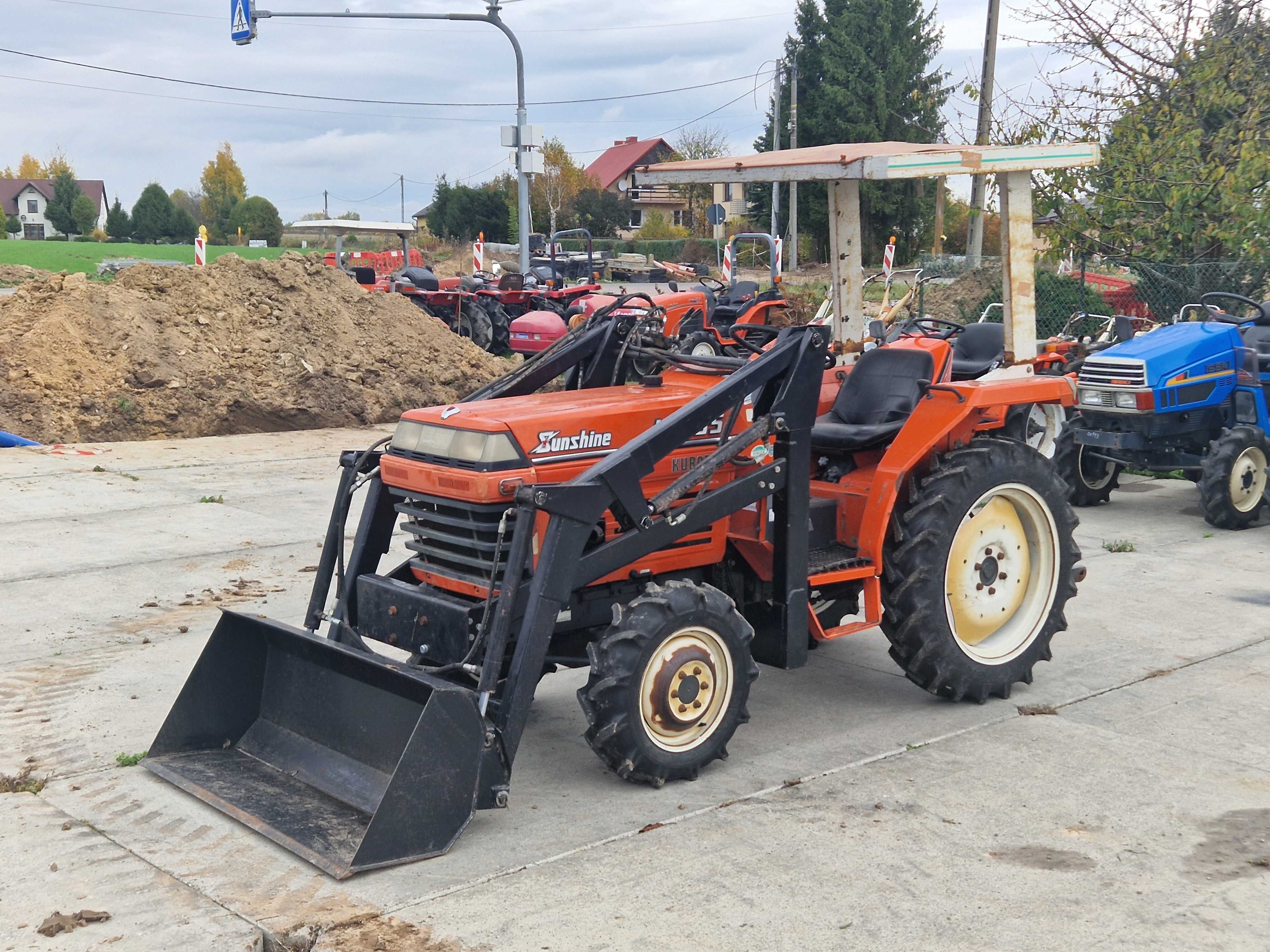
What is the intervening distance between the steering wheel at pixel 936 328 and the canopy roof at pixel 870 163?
120cm

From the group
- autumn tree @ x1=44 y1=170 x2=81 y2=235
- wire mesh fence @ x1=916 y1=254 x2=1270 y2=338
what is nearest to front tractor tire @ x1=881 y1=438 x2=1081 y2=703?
wire mesh fence @ x1=916 y1=254 x2=1270 y2=338

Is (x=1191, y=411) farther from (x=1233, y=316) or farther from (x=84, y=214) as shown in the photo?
(x=84, y=214)

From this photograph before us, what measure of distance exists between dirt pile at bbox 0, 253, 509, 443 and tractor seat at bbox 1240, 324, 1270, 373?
30.5 ft

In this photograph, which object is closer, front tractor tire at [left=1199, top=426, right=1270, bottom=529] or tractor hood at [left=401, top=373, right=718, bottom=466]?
tractor hood at [left=401, top=373, right=718, bottom=466]

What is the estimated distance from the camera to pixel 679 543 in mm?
5297

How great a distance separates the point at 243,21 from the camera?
22.1 m

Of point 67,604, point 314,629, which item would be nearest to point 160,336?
point 67,604

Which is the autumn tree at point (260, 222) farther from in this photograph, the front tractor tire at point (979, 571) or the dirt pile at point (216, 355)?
the front tractor tire at point (979, 571)

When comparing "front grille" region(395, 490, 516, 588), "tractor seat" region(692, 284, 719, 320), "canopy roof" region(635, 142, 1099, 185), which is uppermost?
"canopy roof" region(635, 142, 1099, 185)

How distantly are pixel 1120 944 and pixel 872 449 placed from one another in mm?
2653

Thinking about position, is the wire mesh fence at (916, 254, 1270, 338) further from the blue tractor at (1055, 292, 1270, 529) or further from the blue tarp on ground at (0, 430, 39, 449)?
the blue tarp on ground at (0, 430, 39, 449)

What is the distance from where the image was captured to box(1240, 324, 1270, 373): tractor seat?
10.2m

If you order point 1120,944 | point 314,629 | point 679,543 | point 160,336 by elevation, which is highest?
point 160,336

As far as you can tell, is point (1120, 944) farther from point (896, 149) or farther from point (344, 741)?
point (896, 149)
